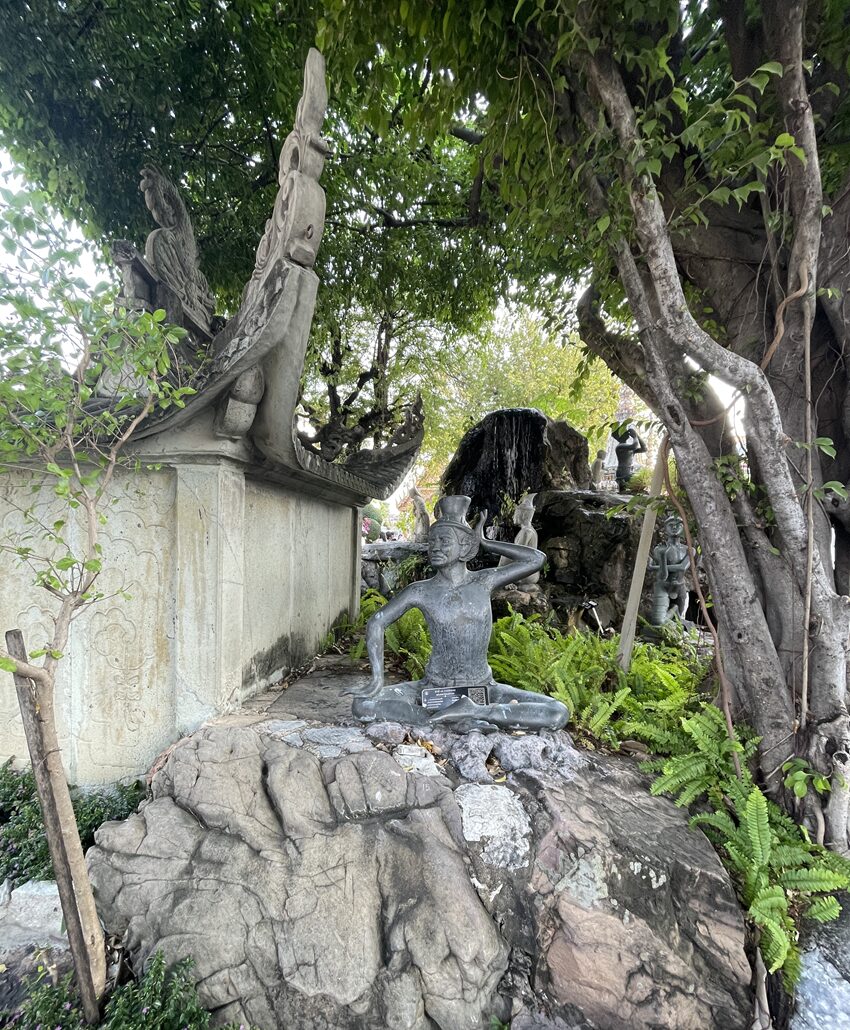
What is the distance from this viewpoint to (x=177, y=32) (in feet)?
15.2

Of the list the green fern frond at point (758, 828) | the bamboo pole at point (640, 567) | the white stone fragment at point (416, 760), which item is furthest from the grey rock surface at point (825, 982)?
the bamboo pole at point (640, 567)

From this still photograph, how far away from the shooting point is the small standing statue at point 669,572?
23.0 feet

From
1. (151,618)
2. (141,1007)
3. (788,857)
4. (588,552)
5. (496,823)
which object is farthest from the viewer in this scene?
(588,552)

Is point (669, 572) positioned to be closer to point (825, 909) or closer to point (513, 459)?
point (513, 459)

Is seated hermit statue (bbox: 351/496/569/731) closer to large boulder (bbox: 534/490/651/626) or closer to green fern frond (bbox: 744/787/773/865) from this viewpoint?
green fern frond (bbox: 744/787/773/865)

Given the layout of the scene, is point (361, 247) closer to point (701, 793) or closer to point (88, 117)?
point (88, 117)

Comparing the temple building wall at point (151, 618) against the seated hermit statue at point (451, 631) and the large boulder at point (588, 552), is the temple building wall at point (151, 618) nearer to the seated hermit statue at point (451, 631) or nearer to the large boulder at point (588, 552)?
the seated hermit statue at point (451, 631)

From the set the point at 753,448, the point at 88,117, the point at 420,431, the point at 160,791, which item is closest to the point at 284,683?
the point at 160,791

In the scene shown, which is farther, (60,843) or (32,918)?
(32,918)

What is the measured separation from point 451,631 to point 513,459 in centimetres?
776

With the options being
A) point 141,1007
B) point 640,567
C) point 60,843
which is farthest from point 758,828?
point 60,843

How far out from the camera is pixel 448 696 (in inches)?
125

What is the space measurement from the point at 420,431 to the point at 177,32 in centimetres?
464

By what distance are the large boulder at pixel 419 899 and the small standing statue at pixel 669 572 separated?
195 inches
